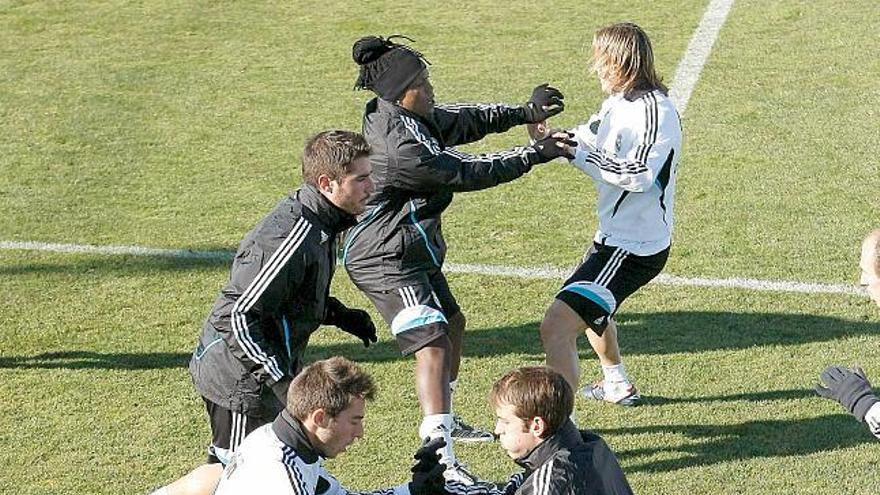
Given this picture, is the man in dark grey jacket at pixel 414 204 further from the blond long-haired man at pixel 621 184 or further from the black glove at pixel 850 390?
the black glove at pixel 850 390

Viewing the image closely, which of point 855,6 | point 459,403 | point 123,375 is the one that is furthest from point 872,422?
point 855,6

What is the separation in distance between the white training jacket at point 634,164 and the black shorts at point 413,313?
0.92m

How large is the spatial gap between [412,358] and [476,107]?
4.84 ft

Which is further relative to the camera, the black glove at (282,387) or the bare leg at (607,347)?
the bare leg at (607,347)

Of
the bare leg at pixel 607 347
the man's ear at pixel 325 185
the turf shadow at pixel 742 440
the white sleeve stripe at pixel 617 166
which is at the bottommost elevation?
the turf shadow at pixel 742 440

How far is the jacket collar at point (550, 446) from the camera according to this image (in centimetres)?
513

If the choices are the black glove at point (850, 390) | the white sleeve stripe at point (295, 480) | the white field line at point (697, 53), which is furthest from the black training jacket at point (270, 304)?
the white field line at point (697, 53)

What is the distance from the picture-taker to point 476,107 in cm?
799

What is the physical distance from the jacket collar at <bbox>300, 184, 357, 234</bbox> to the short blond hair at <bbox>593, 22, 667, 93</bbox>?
5.81 ft

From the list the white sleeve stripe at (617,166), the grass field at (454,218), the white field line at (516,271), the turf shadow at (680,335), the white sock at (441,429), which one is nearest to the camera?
the white sock at (441,429)

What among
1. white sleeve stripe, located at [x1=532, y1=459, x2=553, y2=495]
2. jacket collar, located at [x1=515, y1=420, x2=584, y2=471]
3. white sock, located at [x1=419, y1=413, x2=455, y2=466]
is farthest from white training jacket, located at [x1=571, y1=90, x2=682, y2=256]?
white sleeve stripe, located at [x1=532, y1=459, x2=553, y2=495]

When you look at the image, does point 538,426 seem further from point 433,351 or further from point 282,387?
point 433,351

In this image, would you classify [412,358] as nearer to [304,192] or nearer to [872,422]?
[304,192]

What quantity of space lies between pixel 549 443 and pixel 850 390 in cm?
123
